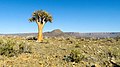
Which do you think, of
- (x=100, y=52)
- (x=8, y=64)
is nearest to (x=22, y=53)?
(x=8, y=64)

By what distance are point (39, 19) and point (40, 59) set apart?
15476 mm

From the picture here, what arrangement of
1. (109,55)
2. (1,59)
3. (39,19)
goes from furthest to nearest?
(39,19), (109,55), (1,59)

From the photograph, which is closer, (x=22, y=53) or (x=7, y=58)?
(x=7, y=58)

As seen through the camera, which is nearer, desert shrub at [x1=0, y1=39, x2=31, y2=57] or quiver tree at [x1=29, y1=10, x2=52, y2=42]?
desert shrub at [x1=0, y1=39, x2=31, y2=57]

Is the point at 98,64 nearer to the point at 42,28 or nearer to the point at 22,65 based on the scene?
the point at 22,65

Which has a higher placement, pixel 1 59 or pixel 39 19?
pixel 39 19

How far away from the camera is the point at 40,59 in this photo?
45.7ft

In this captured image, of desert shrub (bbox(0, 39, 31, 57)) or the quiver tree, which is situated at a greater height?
the quiver tree

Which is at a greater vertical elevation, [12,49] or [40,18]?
[40,18]

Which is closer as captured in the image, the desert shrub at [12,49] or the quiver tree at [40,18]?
the desert shrub at [12,49]

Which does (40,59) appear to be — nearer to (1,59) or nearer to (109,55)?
(1,59)

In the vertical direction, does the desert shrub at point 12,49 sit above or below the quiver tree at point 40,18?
below

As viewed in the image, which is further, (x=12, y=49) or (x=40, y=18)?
(x=40, y=18)

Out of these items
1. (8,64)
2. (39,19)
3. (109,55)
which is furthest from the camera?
(39,19)
